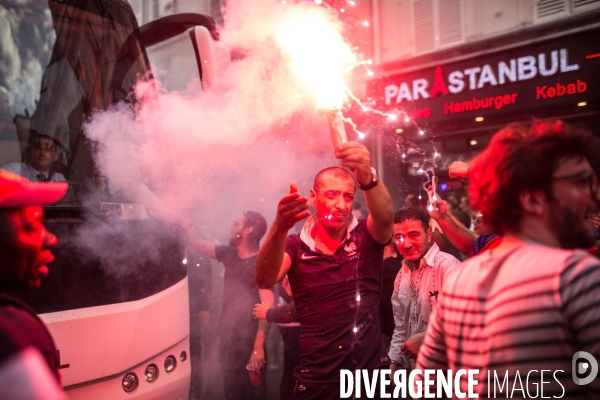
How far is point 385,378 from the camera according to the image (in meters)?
3.15

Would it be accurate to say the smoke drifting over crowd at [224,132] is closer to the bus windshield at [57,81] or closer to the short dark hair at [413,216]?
the bus windshield at [57,81]

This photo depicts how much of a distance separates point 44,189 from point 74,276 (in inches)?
72.0

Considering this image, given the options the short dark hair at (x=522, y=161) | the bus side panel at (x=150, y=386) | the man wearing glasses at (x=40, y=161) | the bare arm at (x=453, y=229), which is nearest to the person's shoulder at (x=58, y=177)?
the man wearing glasses at (x=40, y=161)

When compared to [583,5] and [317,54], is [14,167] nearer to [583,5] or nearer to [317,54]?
[317,54]

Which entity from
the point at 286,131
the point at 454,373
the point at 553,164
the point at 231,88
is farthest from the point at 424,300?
the point at 286,131

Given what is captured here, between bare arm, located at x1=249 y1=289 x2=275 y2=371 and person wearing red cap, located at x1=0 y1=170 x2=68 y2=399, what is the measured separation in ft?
11.2

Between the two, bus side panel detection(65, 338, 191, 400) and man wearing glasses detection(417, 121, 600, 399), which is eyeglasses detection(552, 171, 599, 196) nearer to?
man wearing glasses detection(417, 121, 600, 399)

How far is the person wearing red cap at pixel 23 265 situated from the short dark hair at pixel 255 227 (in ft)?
12.6

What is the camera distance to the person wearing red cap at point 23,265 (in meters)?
1.24

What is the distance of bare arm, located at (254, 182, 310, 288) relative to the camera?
2682 mm

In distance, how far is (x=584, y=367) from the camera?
142 cm

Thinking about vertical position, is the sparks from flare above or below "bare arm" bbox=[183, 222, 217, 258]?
above

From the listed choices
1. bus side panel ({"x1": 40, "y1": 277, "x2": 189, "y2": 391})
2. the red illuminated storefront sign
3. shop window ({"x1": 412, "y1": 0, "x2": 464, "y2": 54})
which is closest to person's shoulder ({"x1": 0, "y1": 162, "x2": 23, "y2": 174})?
bus side panel ({"x1": 40, "y1": 277, "x2": 189, "y2": 391})

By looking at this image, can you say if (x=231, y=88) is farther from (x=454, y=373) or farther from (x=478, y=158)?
(x=454, y=373)
